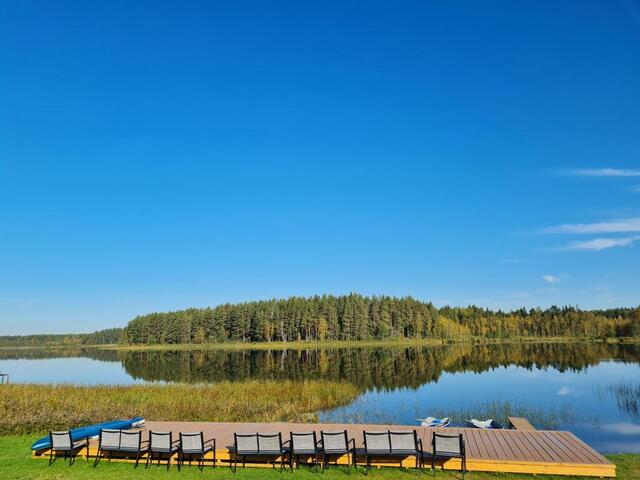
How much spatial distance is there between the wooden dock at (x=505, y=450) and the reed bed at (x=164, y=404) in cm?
473

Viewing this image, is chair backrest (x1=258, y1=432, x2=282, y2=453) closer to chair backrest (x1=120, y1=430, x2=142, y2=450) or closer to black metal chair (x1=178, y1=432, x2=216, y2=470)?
black metal chair (x1=178, y1=432, x2=216, y2=470)

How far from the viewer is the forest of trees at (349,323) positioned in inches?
4887

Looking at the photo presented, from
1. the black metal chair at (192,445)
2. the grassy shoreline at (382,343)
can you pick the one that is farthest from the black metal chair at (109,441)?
the grassy shoreline at (382,343)

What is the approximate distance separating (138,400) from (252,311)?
348 feet

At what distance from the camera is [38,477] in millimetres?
11414

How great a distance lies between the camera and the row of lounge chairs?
452 inches

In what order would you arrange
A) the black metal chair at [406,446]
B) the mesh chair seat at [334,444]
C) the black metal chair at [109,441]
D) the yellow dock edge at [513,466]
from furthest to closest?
the black metal chair at [109,441] < the mesh chair seat at [334,444] < the black metal chair at [406,446] < the yellow dock edge at [513,466]

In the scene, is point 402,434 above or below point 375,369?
above

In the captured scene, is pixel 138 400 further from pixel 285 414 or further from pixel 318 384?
pixel 318 384

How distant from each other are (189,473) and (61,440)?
11.7ft

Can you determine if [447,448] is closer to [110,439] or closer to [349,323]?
[110,439]

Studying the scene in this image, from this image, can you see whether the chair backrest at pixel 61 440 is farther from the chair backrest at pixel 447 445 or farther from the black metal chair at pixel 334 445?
the chair backrest at pixel 447 445

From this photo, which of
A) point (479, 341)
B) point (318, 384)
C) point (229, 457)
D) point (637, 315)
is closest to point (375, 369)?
point (318, 384)

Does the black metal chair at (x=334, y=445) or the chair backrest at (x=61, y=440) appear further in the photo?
the chair backrest at (x=61, y=440)
